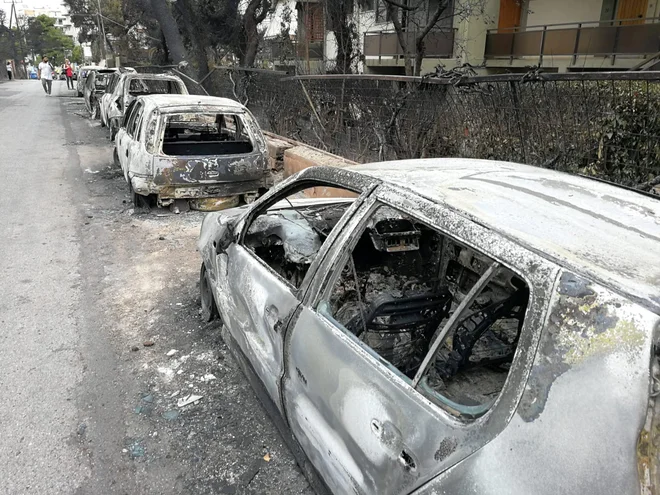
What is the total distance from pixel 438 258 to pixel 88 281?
355 centimetres

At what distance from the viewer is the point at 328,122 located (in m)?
9.37

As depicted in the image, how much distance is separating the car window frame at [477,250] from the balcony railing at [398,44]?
15.7 metres

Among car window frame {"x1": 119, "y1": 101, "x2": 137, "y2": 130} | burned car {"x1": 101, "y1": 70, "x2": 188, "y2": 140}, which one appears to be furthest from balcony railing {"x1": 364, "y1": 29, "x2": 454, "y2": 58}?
car window frame {"x1": 119, "y1": 101, "x2": 137, "y2": 130}

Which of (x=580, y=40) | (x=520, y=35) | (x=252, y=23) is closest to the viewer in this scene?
(x=580, y=40)

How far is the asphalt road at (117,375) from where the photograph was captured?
2.72 metres

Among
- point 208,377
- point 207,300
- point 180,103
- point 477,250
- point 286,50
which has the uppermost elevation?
point 286,50

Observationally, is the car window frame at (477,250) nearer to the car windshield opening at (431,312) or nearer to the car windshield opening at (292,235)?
the car windshield opening at (431,312)

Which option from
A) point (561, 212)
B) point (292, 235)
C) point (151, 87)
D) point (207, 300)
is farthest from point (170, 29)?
point (561, 212)

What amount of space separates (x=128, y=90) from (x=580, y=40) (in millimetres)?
12912

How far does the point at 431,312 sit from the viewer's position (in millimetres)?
2459

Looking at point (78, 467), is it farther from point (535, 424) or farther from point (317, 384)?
point (535, 424)

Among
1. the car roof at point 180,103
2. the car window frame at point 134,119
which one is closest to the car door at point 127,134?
the car window frame at point 134,119

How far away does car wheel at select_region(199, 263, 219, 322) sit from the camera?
13.5 ft

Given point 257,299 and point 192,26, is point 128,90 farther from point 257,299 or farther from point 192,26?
point 257,299
